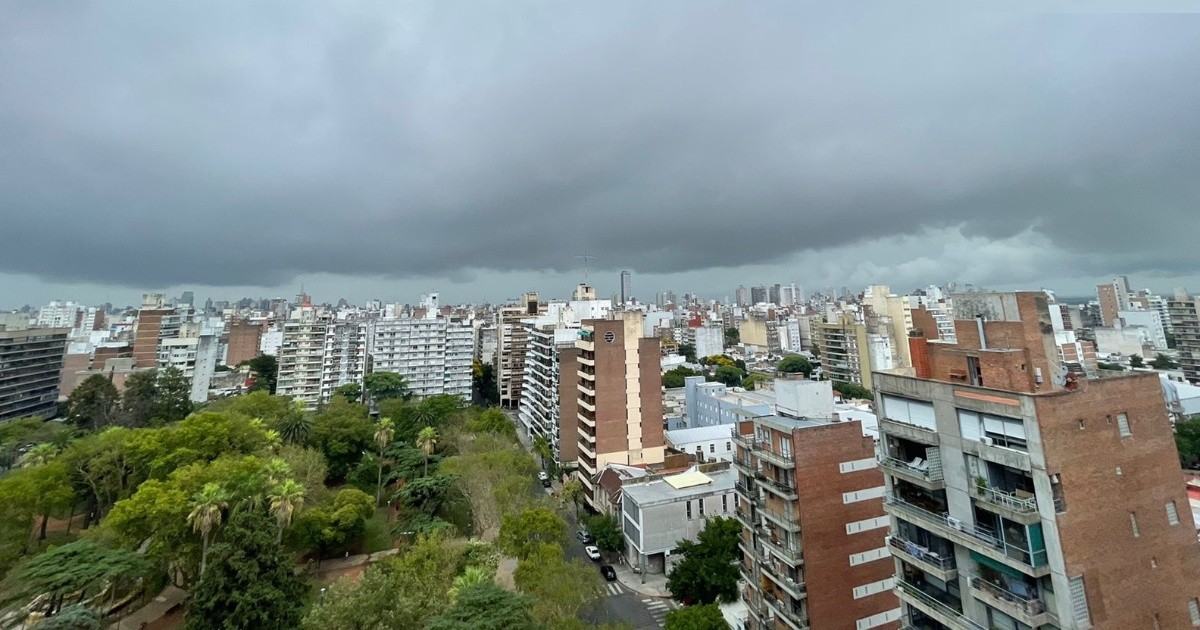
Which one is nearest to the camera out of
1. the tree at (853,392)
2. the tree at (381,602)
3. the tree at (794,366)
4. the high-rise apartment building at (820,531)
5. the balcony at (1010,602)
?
the balcony at (1010,602)

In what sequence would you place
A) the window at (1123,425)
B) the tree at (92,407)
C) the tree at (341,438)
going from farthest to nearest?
the tree at (92,407) < the tree at (341,438) < the window at (1123,425)

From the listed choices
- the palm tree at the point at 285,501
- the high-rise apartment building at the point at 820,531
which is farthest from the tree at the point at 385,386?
the high-rise apartment building at the point at 820,531

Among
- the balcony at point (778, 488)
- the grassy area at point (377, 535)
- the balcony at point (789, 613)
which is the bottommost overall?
the grassy area at point (377, 535)

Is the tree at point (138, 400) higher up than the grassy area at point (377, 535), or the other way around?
the tree at point (138, 400)

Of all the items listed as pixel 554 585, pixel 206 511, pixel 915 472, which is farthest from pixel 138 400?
pixel 915 472

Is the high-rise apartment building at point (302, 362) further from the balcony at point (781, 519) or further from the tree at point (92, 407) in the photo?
the balcony at point (781, 519)

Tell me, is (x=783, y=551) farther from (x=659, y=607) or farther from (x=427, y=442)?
(x=427, y=442)

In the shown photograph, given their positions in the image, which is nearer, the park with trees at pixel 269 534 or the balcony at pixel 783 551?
the park with trees at pixel 269 534
